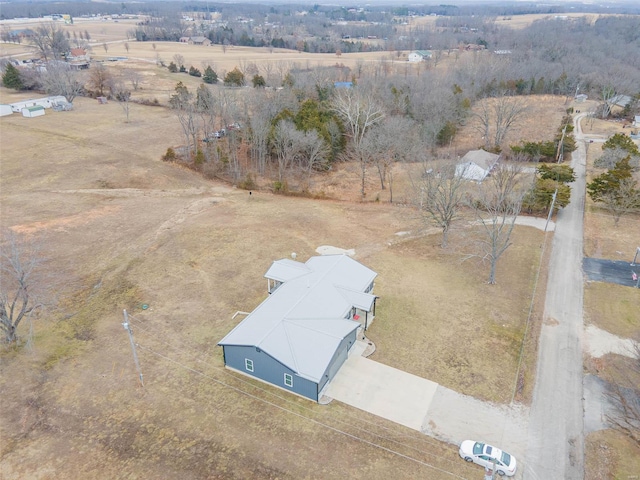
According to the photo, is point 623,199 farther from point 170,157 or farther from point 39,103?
point 39,103

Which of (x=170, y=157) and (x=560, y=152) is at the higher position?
(x=560, y=152)

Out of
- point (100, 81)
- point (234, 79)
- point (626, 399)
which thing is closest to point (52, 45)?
point (100, 81)

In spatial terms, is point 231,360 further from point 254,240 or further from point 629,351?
point 629,351

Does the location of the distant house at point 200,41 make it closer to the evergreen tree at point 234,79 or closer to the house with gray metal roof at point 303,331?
the evergreen tree at point 234,79

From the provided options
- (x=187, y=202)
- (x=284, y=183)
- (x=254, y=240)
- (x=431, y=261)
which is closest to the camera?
(x=431, y=261)

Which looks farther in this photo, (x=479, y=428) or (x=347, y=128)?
(x=347, y=128)

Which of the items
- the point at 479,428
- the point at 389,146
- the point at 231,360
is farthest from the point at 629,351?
the point at 389,146

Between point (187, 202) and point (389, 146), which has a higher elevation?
point (389, 146)
